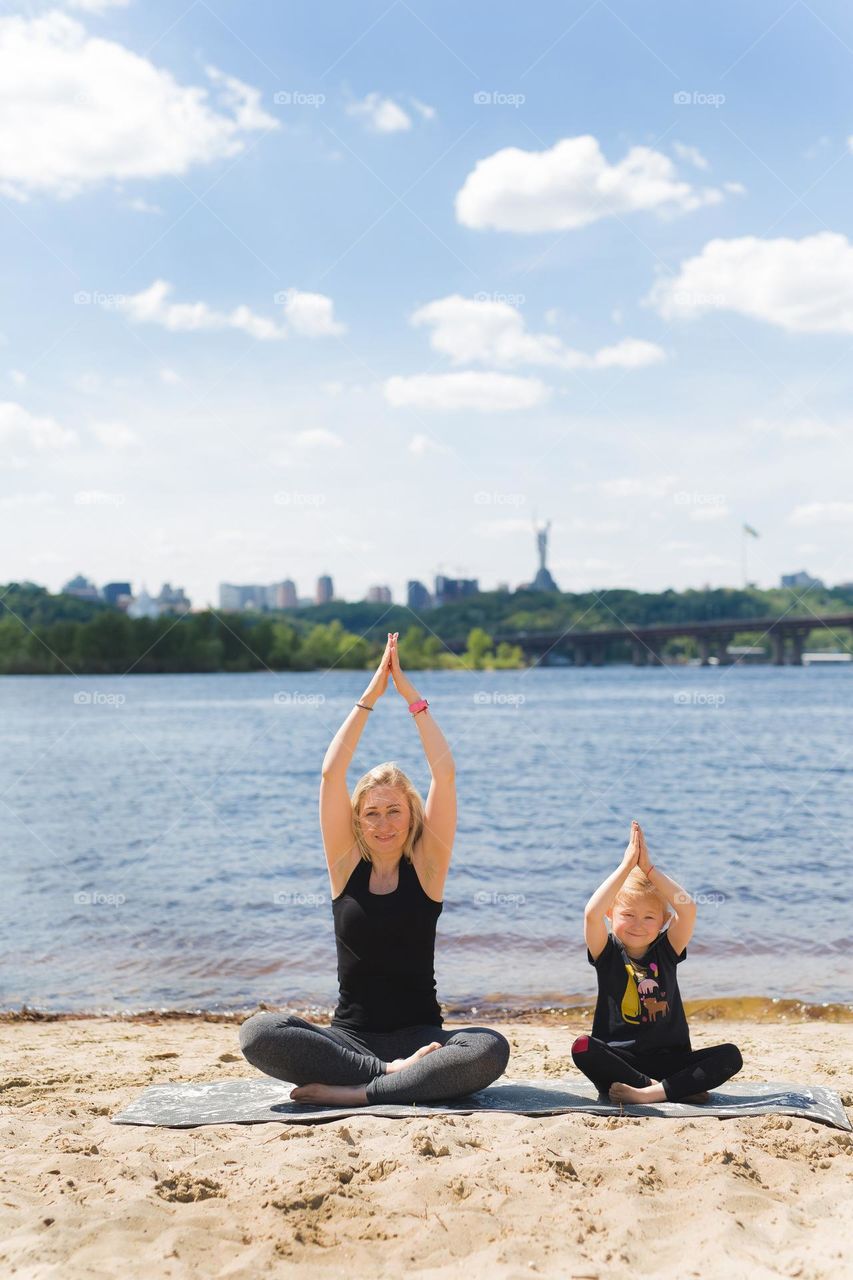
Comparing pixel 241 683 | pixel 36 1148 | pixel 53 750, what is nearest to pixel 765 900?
pixel 36 1148

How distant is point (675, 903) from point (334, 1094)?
188 centimetres

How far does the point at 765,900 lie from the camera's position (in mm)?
13078

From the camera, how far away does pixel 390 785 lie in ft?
18.5

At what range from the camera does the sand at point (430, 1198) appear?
380 centimetres

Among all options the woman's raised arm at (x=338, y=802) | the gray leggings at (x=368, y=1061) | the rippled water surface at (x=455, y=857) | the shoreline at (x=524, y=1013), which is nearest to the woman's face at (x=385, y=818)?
the woman's raised arm at (x=338, y=802)

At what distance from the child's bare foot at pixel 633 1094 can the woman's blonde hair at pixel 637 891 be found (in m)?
0.85

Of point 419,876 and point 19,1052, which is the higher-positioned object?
point 419,876

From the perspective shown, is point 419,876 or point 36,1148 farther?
point 419,876

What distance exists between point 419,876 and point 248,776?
24973mm

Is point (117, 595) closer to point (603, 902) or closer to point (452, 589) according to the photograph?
point (452, 589)

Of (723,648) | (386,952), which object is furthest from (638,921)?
(723,648)

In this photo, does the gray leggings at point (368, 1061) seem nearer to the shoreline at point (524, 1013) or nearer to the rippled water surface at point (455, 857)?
the shoreline at point (524, 1013)

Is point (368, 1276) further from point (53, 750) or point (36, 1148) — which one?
point (53, 750)

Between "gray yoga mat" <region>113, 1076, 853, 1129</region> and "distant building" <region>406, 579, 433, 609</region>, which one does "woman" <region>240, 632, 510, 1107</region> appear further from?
"distant building" <region>406, 579, 433, 609</region>
